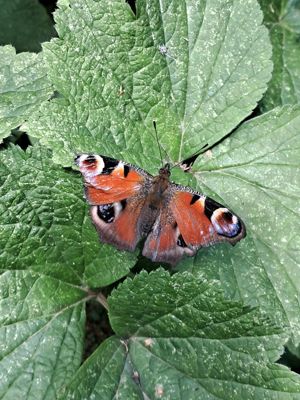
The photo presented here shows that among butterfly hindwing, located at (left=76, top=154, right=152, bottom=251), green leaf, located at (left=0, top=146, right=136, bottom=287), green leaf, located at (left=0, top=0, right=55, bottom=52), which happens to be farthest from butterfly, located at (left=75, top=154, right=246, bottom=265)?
green leaf, located at (left=0, top=0, right=55, bottom=52)

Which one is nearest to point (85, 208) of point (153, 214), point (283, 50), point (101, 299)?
point (153, 214)

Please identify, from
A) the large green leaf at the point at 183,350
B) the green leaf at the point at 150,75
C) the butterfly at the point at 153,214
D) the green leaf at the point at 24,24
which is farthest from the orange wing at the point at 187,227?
the green leaf at the point at 24,24

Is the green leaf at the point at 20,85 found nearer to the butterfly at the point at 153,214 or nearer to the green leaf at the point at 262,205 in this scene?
the butterfly at the point at 153,214

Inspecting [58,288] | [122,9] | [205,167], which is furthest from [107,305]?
[122,9]

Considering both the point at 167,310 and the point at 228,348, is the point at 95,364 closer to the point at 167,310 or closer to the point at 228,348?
the point at 167,310

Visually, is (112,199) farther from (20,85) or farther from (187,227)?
(20,85)

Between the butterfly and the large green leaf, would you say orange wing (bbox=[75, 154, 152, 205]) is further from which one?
the large green leaf
